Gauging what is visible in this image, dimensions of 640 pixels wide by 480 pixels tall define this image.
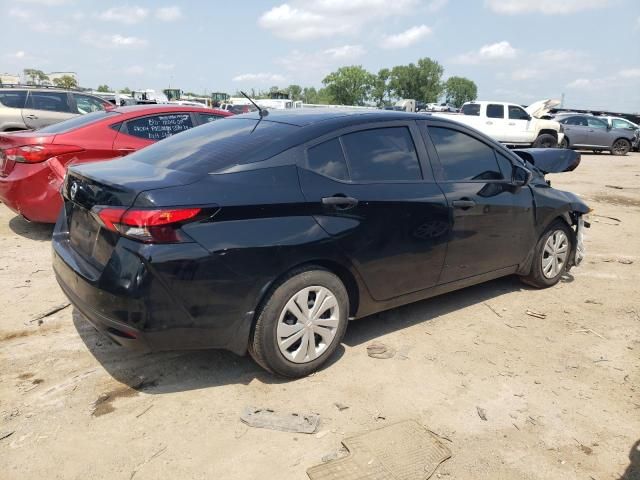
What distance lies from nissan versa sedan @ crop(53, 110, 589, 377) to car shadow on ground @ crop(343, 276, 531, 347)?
378 millimetres

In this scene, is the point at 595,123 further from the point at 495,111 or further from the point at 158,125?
the point at 158,125

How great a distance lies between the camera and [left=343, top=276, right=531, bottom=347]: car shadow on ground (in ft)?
13.0

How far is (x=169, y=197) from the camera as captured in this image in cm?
266

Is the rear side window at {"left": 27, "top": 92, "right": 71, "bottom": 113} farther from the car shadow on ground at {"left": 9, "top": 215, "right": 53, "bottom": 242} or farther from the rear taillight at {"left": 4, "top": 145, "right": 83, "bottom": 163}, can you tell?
the rear taillight at {"left": 4, "top": 145, "right": 83, "bottom": 163}

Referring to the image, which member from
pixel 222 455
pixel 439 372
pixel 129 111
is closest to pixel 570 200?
pixel 439 372

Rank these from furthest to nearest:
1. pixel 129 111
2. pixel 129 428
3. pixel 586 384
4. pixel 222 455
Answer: pixel 129 111 → pixel 586 384 → pixel 129 428 → pixel 222 455

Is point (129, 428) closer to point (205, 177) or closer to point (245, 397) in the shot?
point (245, 397)

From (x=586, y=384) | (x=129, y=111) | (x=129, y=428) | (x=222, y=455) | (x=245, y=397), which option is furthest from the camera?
(x=129, y=111)

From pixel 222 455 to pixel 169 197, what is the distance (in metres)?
1.33

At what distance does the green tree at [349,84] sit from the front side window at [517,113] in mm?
86815

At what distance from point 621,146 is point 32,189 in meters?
23.6

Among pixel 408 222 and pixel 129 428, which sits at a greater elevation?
pixel 408 222

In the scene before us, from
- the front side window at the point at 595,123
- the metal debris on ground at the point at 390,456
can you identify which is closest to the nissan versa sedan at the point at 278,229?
the metal debris on ground at the point at 390,456

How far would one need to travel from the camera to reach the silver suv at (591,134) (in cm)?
2191
